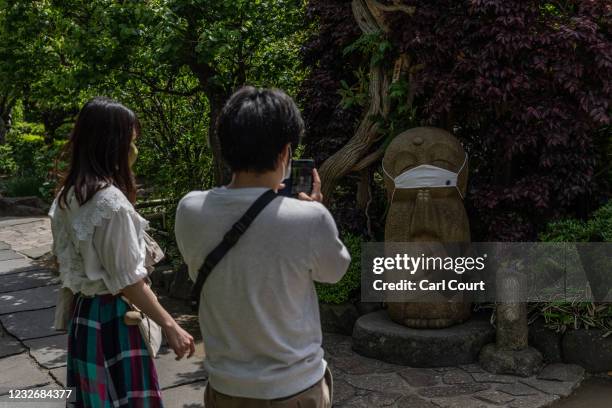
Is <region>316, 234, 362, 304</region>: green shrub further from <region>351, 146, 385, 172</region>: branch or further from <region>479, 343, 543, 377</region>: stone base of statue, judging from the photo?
<region>479, 343, 543, 377</region>: stone base of statue

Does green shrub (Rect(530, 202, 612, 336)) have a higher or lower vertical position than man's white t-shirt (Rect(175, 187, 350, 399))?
lower

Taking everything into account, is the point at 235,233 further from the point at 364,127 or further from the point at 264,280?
the point at 364,127

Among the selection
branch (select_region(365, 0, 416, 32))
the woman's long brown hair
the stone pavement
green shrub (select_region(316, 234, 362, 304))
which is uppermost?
branch (select_region(365, 0, 416, 32))

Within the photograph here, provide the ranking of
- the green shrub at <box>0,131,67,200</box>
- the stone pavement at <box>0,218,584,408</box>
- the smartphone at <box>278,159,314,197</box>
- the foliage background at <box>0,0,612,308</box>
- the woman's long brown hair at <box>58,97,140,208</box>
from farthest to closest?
the green shrub at <box>0,131,67,200</box> < the foliage background at <box>0,0,612,308</box> < the stone pavement at <box>0,218,584,408</box> < the woman's long brown hair at <box>58,97,140,208</box> < the smartphone at <box>278,159,314,197</box>

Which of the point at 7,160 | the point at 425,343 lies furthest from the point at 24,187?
the point at 425,343

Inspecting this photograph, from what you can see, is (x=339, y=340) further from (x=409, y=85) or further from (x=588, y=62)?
(x=588, y=62)

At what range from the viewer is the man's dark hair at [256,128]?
73.5 inches

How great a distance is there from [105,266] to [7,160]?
500 inches

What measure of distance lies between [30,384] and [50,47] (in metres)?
4.33

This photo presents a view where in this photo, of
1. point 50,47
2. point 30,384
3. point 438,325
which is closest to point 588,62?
point 438,325

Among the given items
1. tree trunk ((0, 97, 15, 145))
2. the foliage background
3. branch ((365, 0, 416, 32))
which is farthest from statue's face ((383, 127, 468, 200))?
tree trunk ((0, 97, 15, 145))

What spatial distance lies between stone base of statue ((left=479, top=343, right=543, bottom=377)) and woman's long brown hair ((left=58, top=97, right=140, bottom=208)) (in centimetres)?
309

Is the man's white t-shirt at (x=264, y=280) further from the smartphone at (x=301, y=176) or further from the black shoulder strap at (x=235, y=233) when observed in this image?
the smartphone at (x=301, y=176)

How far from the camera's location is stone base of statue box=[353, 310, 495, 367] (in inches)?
187
